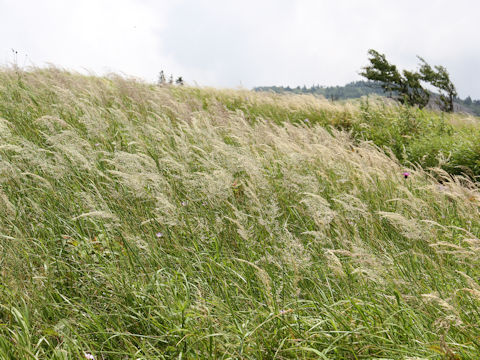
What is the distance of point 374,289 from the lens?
6.70 ft

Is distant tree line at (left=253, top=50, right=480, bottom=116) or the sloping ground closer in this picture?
the sloping ground

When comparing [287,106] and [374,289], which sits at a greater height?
[287,106]

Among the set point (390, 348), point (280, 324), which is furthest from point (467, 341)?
point (280, 324)

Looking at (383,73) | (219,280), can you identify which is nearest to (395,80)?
(383,73)

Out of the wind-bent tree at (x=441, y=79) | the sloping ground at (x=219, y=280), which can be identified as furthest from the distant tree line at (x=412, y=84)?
the sloping ground at (x=219, y=280)

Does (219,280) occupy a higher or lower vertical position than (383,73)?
lower

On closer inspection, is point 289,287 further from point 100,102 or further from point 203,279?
point 100,102

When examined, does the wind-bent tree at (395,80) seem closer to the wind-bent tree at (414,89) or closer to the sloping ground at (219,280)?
the wind-bent tree at (414,89)

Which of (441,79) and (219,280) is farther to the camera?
(441,79)

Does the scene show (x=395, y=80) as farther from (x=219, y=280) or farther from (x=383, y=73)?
(x=219, y=280)

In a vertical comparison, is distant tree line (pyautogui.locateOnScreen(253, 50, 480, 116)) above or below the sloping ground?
above

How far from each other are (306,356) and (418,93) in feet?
65.5

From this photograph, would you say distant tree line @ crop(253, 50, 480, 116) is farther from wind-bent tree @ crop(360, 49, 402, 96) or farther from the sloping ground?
the sloping ground

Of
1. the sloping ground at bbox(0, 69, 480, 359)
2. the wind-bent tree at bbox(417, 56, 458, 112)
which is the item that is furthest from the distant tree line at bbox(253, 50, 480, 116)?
the sloping ground at bbox(0, 69, 480, 359)
